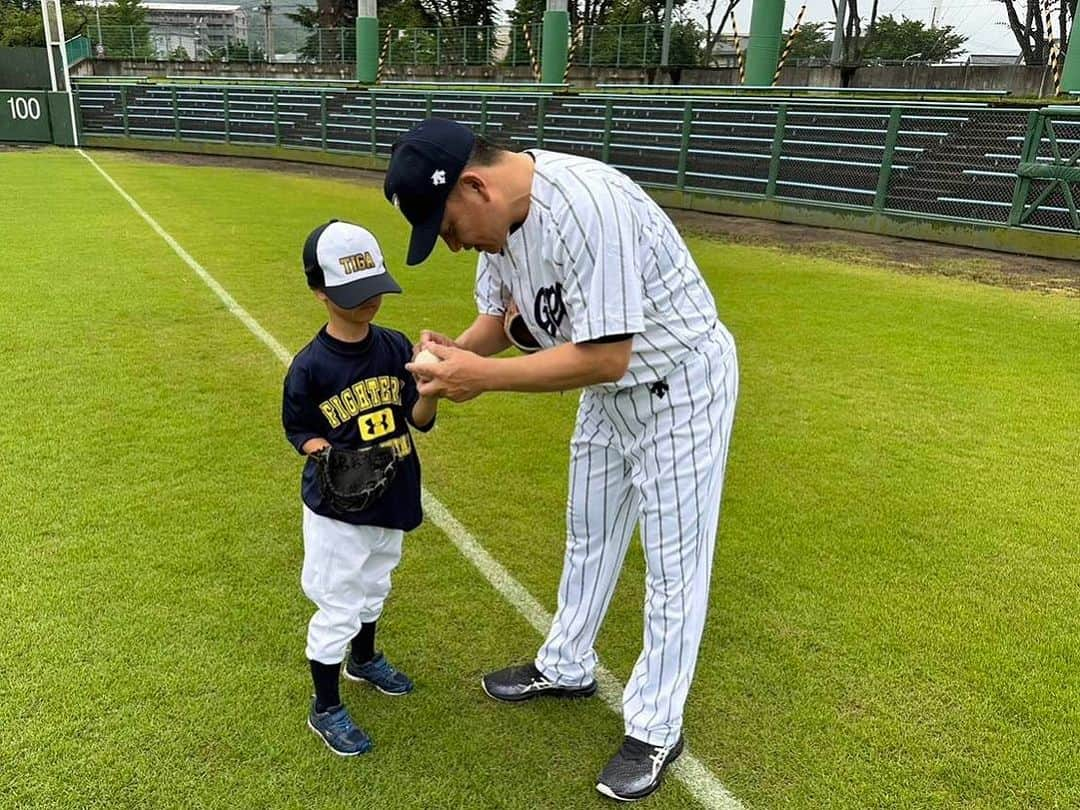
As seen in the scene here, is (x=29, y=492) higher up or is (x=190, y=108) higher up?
(x=190, y=108)

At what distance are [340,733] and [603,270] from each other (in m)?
1.76

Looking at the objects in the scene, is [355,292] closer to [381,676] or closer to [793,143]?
[381,676]

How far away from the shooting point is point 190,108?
26.7 meters

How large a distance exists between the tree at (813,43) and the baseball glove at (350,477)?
46.5 meters

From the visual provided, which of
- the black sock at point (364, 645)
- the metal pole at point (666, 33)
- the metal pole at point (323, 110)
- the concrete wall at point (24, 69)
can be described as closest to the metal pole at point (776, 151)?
the metal pole at point (323, 110)

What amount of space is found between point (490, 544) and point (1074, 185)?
1187cm

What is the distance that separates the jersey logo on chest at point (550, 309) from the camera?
2.21m

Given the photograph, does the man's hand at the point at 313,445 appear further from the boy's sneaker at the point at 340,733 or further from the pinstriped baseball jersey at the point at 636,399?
the boy's sneaker at the point at 340,733

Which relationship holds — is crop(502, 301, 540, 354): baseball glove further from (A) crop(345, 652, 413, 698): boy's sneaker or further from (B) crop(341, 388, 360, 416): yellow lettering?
(A) crop(345, 652, 413, 698): boy's sneaker

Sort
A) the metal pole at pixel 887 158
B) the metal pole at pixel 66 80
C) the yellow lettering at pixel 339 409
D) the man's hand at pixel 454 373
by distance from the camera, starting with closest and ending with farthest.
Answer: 1. the man's hand at pixel 454 373
2. the yellow lettering at pixel 339 409
3. the metal pole at pixel 887 158
4. the metal pole at pixel 66 80

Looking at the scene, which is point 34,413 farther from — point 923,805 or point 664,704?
point 923,805

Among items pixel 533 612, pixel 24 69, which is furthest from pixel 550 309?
pixel 24 69

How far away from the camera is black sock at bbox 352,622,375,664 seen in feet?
9.91

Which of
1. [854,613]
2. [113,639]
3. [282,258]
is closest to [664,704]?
[854,613]
